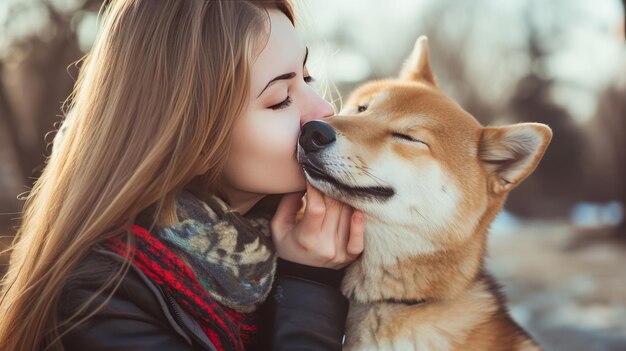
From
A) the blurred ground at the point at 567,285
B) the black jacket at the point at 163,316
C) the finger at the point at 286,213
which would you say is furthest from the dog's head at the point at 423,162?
the blurred ground at the point at 567,285

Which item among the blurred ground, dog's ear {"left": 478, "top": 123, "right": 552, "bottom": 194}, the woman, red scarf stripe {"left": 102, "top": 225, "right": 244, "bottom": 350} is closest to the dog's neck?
the woman

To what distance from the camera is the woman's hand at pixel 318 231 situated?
192cm

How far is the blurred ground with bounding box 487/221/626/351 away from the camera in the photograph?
214 inches

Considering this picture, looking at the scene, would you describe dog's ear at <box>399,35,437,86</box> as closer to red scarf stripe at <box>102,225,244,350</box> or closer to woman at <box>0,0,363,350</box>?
woman at <box>0,0,363,350</box>

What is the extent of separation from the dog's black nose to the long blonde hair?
0.24m

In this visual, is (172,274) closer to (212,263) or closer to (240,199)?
(212,263)

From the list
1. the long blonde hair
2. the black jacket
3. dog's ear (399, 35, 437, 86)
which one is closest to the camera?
the black jacket

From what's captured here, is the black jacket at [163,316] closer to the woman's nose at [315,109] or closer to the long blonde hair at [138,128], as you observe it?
the long blonde hair at [138,128]

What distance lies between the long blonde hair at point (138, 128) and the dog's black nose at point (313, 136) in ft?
0.79

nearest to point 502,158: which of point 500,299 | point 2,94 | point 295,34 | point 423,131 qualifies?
point 423,131

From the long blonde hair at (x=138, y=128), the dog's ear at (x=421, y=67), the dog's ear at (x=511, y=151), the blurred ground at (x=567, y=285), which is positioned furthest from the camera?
the blurred ground at (x=567, y=285)

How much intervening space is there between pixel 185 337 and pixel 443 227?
968 mm

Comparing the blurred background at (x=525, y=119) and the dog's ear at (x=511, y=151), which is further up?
the dog's ear at (x=511, y=151)

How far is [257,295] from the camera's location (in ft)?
5.87
